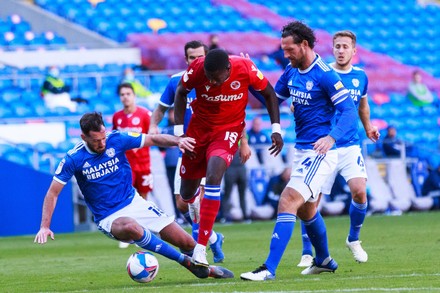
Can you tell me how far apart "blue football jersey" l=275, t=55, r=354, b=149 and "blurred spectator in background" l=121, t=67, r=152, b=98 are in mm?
12935

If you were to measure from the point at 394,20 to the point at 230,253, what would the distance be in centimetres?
2165

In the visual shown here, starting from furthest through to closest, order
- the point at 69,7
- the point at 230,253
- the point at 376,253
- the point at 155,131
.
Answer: the point at 69,7
the point at 230,253
the point at 376,253
the point at 155,131

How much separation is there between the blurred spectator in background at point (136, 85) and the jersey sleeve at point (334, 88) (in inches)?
522

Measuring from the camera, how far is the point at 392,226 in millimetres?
16797

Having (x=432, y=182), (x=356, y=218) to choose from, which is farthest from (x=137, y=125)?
(x=432, y=182)

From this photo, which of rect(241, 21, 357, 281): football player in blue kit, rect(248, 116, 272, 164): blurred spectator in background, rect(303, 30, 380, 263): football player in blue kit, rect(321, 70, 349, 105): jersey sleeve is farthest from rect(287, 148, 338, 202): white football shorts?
rect(248, 116, 272, 164): blurred spectator in background

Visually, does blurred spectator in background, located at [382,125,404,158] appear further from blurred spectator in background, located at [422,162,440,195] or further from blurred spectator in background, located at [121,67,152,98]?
blurred spectator in background, located at [121,67,152,98]

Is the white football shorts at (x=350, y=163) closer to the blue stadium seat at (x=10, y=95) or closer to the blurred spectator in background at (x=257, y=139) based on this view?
the blurred spectator in background at (x=257, y=139)

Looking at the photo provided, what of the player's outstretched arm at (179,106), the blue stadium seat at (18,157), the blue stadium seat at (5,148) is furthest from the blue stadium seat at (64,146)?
the player's outstretched arm at (179,106)

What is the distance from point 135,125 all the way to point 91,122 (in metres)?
5.38

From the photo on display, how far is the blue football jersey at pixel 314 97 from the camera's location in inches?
359

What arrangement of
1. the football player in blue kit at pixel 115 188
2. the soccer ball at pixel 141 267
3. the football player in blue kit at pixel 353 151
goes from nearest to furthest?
1. the soccer ball at pixel 141 267
2. the football player in blue kit at pixel 115 188
3. the football player in blue kit at pixel 353 151

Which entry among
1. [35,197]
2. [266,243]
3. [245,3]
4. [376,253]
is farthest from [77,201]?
[245,3]

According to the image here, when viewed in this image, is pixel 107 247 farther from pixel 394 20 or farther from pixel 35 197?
pixel 394 20
